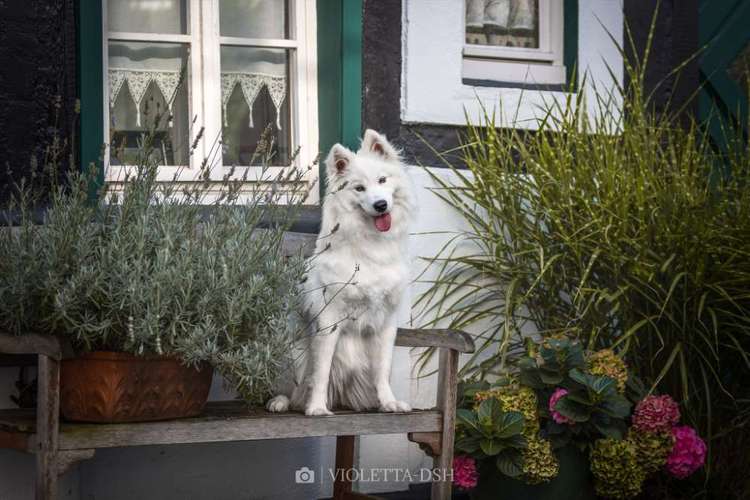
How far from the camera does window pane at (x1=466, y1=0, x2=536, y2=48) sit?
15.1ft

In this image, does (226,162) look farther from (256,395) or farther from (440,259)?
(256,395)

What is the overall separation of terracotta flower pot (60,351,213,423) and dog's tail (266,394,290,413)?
16.1 inches

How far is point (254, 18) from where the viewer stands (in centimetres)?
420

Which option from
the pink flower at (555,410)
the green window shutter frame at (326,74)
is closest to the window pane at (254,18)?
the green window shutter frame at (326,74)

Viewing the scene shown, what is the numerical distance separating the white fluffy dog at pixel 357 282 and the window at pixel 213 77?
80 cm

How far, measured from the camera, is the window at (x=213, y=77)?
4.00 meters

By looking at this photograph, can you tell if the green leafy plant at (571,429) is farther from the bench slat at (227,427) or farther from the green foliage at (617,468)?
the bench slat at (227,427)

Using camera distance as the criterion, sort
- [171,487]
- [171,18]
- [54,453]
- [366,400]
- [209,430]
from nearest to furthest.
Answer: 1. [54,453]
2. [209,430]
3. [366,400]
4. [171,487]
5. [171,18]

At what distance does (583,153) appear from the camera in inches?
161

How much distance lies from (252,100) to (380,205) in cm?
123

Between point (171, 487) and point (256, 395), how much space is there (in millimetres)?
911

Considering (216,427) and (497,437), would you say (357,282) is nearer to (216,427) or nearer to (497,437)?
(216,427)

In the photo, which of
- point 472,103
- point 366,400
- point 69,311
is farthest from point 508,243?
point 69,311

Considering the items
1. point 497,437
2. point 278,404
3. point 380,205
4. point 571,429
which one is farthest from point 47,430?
point 571,429
